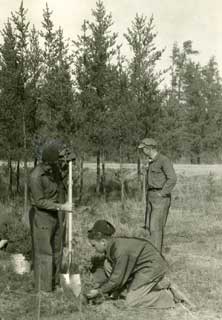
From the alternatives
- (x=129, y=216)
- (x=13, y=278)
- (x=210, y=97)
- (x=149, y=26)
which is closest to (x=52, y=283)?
(x=13, y=278)

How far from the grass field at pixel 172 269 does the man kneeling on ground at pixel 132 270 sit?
0.17 meters

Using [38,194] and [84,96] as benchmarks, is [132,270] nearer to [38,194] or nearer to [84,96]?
[38,194]

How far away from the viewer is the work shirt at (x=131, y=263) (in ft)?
21.1

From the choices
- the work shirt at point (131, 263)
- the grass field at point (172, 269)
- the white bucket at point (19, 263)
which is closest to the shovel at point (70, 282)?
the grass field at point (172, 269)

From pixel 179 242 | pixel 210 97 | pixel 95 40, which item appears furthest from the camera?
pixel 210 97

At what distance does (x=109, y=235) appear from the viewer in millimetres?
6477

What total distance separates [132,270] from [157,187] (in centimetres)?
239

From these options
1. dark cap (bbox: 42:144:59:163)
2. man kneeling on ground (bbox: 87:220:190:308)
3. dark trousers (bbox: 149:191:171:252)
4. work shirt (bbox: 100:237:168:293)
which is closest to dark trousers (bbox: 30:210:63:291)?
dark cap (bbox: 42:144:59:163)

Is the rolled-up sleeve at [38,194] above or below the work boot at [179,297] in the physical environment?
above

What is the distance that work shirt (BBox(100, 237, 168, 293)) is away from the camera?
21.1 ft

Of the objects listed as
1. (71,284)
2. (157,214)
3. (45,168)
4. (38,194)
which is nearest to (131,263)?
(71,284)

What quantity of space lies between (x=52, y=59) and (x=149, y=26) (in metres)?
3.74

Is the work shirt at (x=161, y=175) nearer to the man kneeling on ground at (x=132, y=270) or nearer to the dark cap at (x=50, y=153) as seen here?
the man kneeling on ground at (x=132, y=270)

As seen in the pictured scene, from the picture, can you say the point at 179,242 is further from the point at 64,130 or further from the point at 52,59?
the point at 52,59
